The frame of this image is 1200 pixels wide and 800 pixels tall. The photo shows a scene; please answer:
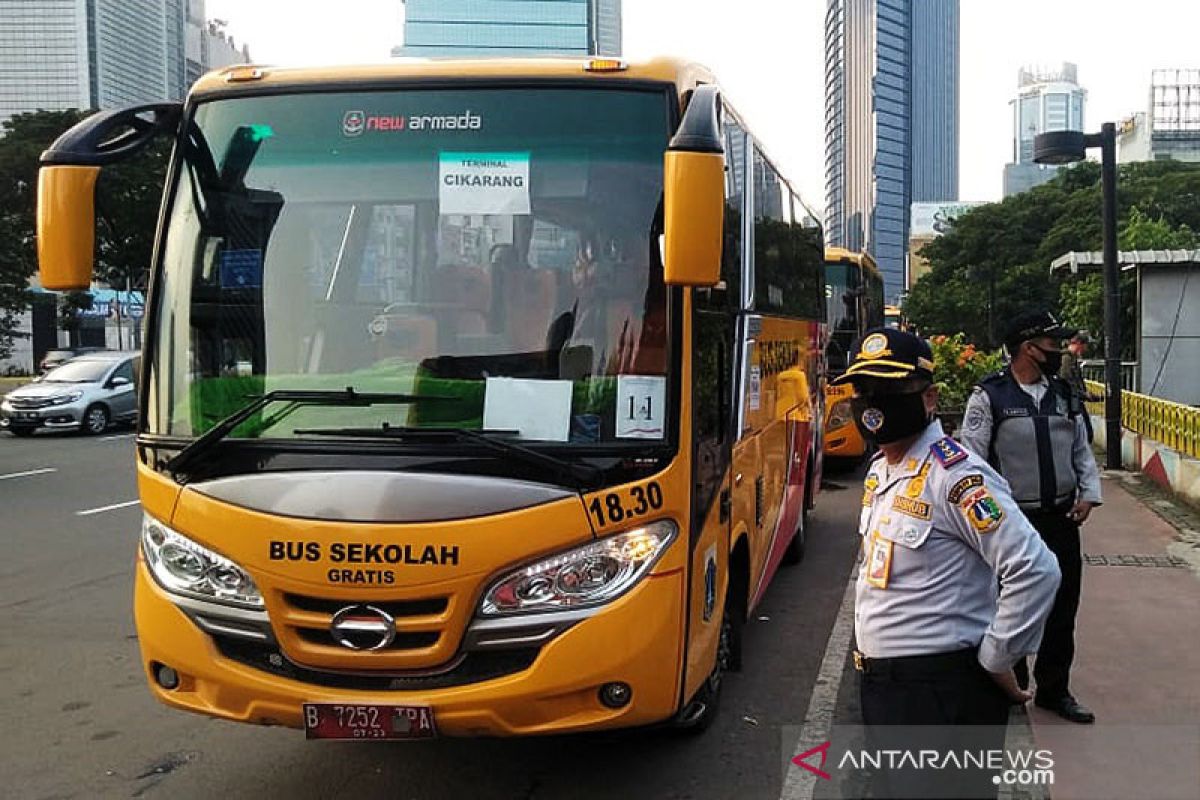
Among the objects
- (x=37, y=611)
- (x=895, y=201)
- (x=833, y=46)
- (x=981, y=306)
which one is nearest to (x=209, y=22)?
(x=981, y=306)

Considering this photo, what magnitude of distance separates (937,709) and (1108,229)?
38.2 ft

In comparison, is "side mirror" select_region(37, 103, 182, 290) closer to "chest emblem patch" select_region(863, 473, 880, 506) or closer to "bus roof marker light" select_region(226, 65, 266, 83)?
"bus roof marker light" select_region(226, 65, 266, 83)

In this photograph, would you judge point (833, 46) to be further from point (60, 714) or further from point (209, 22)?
point (60, 714)

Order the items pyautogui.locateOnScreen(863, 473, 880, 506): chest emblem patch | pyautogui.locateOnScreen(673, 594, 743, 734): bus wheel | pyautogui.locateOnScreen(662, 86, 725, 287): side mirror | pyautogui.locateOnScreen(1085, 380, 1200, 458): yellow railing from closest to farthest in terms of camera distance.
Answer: pyautogui.locateOnScreen(863, 473, 880, 506): chest emblem patch → pyautogui.locateOnScreen(662, 86, 725, 287): side mirror → pyautogui.locateOnScreen(673, 594, 743, 734): bus wheel → pyautogui.locateOnScreen(1085, 380, 1200, 458): yellow railing

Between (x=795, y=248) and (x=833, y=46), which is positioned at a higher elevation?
(x=833, y=46)

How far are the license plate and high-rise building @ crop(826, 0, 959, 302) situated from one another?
107 meters

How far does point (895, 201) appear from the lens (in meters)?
120

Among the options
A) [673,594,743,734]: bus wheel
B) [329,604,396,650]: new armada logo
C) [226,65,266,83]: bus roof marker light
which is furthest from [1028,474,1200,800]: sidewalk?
[226,65,266,83]: bus roof marker light

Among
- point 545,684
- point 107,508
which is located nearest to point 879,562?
point 545,684

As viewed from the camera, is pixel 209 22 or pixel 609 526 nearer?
pixel 609 526

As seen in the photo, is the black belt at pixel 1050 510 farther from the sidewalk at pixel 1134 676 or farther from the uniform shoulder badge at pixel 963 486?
the uniform shoulder badge at pixel 963 486

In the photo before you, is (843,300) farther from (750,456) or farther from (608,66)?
(608,66)

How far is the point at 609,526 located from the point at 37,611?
5.16 m

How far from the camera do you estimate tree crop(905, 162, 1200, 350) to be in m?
43.3
